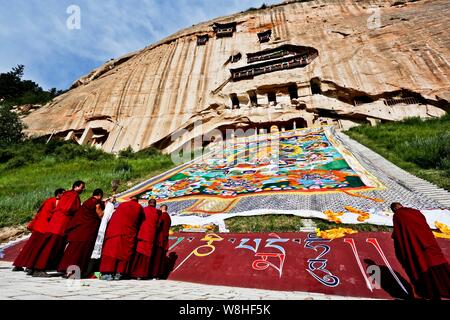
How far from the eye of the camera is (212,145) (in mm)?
17797

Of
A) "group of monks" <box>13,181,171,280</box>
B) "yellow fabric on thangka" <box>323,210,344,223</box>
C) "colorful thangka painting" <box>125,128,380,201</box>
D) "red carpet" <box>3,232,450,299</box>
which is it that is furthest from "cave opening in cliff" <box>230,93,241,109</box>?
"group of monks" <box>13,181,171,280</box>

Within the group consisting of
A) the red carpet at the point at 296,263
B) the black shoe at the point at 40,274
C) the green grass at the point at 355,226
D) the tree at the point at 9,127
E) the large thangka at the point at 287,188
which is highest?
the tree at the point at 9,127

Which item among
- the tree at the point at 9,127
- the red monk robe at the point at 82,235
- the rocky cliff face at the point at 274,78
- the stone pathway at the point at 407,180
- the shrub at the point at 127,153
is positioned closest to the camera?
the red monk robe at the point at 82,235

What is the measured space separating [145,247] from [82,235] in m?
0.92

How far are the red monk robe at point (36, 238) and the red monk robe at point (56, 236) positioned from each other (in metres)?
0.08

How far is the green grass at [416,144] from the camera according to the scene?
297 inches

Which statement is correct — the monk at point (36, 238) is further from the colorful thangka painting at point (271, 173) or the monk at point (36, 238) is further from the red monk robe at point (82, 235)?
the colorful thangka painting at point (271, 173)

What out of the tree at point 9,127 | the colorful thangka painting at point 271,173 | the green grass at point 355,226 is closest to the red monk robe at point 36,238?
the colorful thangka painting at point 271,173

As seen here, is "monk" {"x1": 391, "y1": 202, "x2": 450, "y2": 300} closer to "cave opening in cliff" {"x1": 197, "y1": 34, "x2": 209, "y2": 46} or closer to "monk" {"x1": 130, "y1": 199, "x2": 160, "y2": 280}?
"monk" {"x1": 130, "y1": 199, "x2": 160, "y2": 280}

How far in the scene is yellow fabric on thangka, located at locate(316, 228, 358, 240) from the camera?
4363 millimetres

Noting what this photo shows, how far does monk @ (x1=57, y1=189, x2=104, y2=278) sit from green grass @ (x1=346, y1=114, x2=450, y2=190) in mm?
7412

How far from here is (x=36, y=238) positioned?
13.1ft

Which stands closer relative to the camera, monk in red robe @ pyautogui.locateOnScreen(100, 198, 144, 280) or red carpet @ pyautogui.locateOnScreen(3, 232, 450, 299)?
red carpet @ pyautogui.locateOnScreen(3, 232, 450, 299)

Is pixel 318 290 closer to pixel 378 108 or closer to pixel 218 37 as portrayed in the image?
pixel 378 108
